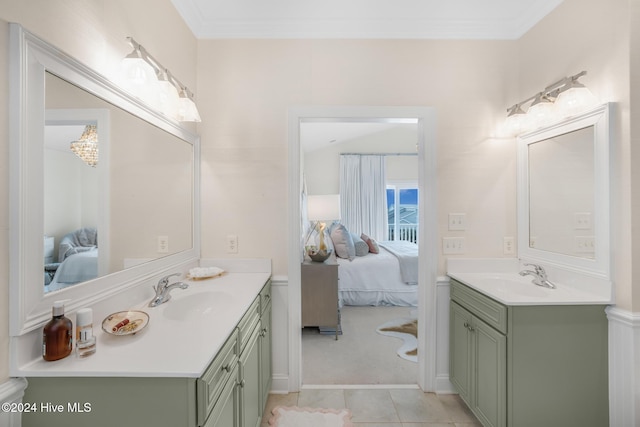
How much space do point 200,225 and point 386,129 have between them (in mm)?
5553

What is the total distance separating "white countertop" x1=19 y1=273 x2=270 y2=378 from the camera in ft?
2.75

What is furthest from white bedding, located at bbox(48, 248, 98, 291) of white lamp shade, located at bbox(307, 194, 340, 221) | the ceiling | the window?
the window

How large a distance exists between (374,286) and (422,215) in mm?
1959

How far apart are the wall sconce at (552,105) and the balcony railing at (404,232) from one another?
16.0 feet

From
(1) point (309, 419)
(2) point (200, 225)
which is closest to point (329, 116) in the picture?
(2) point (200, 225)

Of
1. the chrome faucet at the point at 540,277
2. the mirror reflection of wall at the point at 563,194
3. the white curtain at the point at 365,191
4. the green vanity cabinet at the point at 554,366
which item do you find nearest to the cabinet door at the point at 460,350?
the green vanity cabinet at the point at 554,366

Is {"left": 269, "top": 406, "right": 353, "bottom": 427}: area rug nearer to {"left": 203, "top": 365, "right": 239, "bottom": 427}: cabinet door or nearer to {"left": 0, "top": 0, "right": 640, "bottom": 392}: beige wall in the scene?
{"left": 203, "top": 365, "right": 239, "bottom": 427}: cabinet door

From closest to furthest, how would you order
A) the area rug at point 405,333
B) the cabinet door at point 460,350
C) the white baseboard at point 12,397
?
the white baseboard at point 12,397 < the cabinet door at point 460,350 < the area rug at point 405,333

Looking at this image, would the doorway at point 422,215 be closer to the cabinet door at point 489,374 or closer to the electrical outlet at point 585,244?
the cabinet door at point 489,374

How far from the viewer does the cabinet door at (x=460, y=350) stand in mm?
1833

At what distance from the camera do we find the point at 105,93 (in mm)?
1202

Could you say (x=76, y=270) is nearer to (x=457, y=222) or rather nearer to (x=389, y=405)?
(x=389, y=405)

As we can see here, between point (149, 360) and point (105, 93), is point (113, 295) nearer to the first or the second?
point (149, 360)

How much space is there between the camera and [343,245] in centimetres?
401
